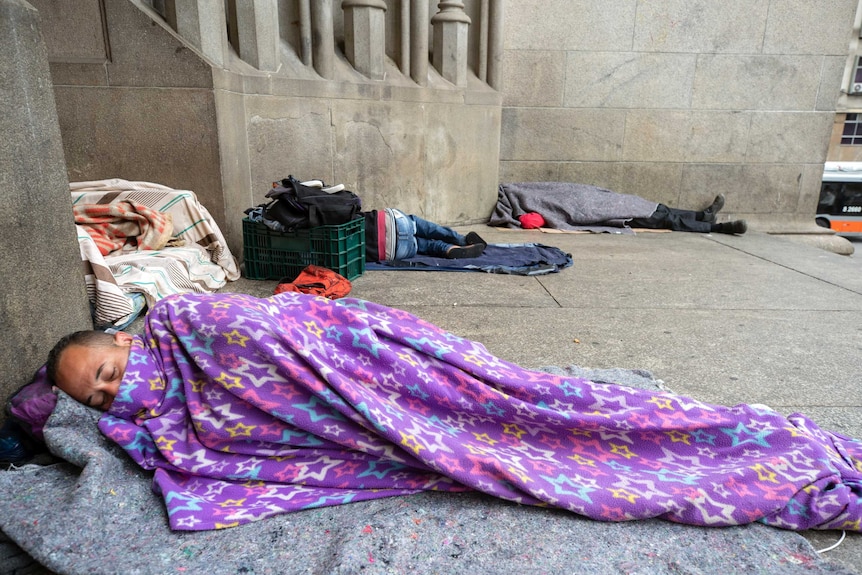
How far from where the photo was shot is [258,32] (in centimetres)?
422

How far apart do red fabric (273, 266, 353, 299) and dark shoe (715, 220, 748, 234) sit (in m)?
4.50

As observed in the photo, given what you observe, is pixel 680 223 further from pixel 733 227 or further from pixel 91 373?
pixel 91 373

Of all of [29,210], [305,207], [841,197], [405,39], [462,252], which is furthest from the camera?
[841,197]

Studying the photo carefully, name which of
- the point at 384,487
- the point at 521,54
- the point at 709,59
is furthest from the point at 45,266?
the point at 709,59

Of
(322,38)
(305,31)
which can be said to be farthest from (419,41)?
(305,31)

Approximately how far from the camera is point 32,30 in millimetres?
1762

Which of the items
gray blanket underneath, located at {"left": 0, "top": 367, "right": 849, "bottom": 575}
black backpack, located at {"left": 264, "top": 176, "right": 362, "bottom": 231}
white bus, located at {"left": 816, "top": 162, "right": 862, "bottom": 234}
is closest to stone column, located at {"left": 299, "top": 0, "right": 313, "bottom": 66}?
black backpack, located at {"left": 264, "top": 176, "right": 362, "bottom": 231}

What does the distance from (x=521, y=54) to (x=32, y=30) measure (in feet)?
17.5

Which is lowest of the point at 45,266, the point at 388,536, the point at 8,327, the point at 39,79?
the point at 388,536

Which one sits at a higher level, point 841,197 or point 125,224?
point 125,224

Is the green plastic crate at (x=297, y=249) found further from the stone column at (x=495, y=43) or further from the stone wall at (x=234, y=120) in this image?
the stone column at (x=495, y=43)

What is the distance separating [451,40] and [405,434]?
504cm

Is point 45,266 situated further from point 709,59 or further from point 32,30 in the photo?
point 709,59

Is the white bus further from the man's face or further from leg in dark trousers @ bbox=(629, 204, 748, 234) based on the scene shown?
the man's face
